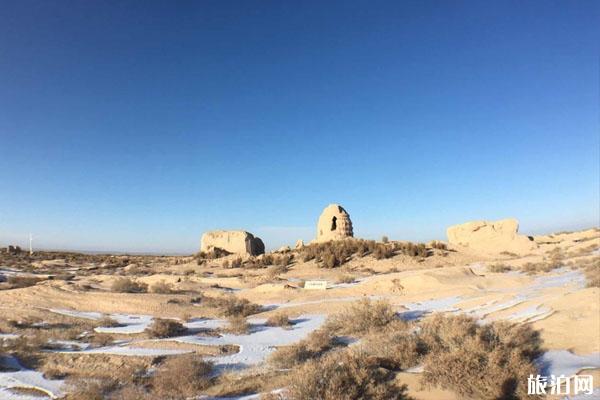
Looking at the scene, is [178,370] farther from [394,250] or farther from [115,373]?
[394,250]

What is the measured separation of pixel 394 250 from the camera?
21812mm

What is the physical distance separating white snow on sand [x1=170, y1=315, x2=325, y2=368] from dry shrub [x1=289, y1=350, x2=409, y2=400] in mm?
1409

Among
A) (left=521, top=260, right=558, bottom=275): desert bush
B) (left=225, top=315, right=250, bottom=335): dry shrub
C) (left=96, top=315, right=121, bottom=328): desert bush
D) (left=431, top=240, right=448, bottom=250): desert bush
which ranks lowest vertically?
(left=521, top=260, right=558, bottom=275): desert bush

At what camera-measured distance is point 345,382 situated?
4133 mm

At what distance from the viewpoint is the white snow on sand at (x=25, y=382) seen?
14.5ft

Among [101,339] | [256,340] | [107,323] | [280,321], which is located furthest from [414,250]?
[101,339]

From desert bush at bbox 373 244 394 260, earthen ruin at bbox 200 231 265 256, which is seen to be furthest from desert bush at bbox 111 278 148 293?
earthen ruin at bbox 200 231 265 256

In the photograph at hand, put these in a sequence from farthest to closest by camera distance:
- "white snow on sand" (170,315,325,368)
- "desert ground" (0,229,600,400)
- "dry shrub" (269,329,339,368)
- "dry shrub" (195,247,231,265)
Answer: "dry shrub" (195,247,231,265)
"white snow on sand" (170,315,325,368)
"dry shrub" (269,329,339,368)
"desert ground" (0,229,600,400)

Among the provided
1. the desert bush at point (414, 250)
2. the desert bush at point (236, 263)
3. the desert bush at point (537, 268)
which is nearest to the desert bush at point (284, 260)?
the desert bush at point (236, 263)

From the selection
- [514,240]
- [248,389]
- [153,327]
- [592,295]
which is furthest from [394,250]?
[248,389]

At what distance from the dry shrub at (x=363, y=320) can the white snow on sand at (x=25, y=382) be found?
455cm

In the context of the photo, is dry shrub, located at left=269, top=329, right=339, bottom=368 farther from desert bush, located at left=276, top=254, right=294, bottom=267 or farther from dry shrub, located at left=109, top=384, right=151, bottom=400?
desert bush, located at left=276, top=254, right=294, bottom=267

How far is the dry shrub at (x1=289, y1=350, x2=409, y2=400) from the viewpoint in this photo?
3926 mm

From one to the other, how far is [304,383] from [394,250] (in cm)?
1870
